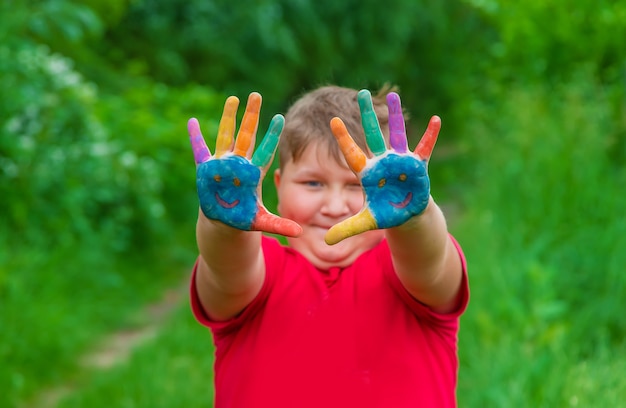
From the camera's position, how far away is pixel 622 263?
4.00 meters

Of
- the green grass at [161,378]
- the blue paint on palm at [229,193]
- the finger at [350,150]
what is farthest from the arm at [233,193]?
the green grass at [161,378]

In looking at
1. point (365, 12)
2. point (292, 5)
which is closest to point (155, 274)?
point (292, 5)

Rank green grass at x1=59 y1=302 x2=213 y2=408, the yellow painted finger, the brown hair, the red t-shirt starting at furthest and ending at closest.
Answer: green grass at x1=59 y1=302 x2=213 y2=408 → the brown hair → the red t-shirt → the yellow painted finger

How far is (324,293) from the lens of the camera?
181 cm

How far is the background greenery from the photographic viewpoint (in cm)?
366

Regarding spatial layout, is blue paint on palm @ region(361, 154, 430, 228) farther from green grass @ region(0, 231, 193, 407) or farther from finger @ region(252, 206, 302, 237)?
green grass @ region(0, 231, 193, 407)

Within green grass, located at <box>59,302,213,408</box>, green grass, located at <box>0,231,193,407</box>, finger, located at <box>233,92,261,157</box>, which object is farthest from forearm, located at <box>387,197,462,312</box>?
green grass, located at <box>0,231,193,407</box>

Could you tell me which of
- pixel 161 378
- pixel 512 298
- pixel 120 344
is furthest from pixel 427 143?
pixel 120 344

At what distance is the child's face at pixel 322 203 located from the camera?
6.00 ft

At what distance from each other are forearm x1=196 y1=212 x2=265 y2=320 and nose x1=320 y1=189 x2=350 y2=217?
0.58ft

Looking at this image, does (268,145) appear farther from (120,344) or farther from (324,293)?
(120,344)

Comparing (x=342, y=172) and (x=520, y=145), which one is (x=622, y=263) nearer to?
(x=520, y=145)

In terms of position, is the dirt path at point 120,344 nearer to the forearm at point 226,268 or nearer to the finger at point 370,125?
the forearm at point 226,268

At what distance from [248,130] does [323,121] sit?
0.39 m
